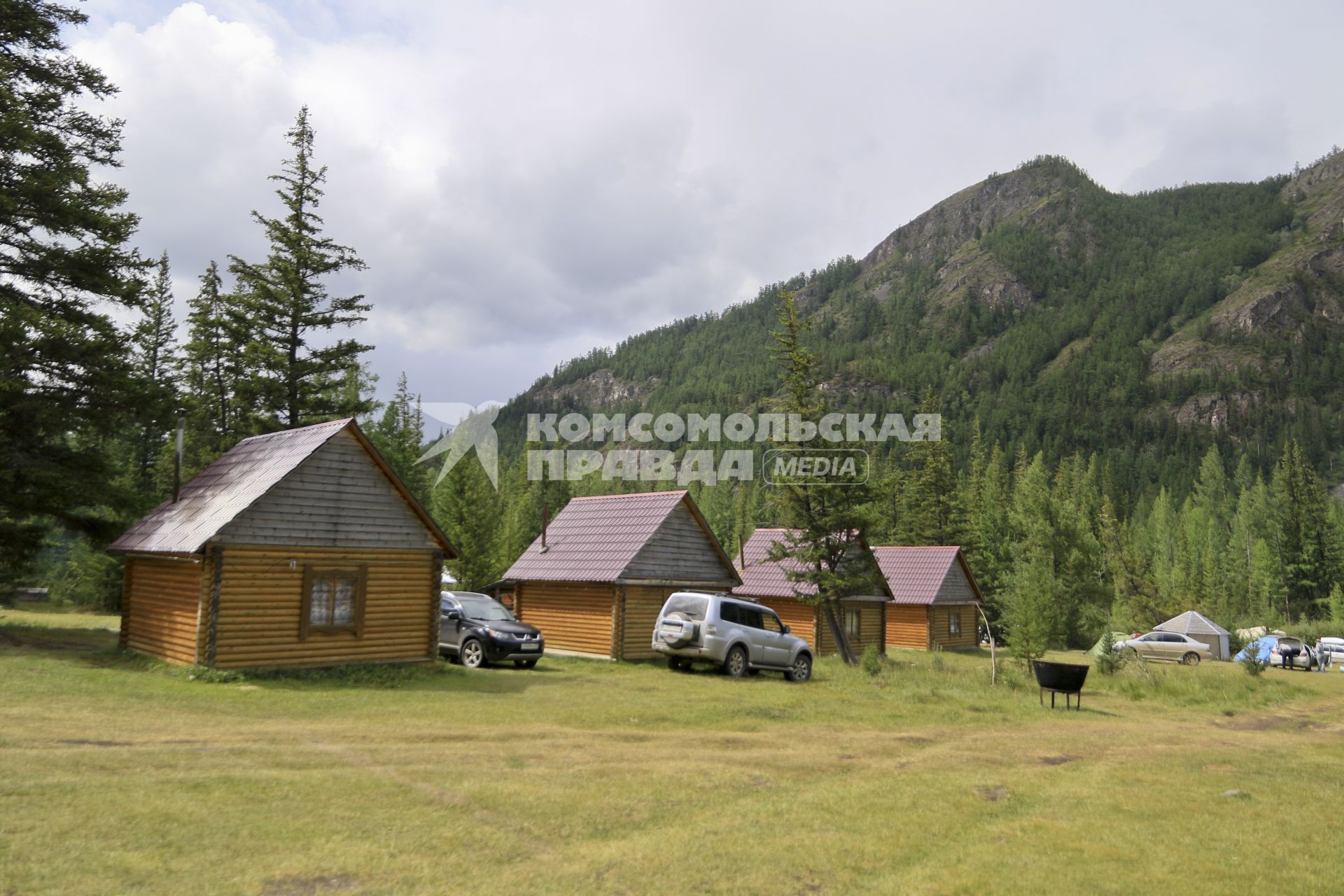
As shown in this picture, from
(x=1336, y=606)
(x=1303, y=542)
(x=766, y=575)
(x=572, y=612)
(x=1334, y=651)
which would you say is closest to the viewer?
(x=572, y=612)

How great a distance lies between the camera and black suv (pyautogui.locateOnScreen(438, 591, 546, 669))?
74.3 feet

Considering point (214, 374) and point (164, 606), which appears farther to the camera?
point (214, 374)

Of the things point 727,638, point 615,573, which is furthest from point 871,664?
point 615,573

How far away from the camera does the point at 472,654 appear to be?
74.8ft

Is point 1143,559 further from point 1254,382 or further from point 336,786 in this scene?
point 1254,382

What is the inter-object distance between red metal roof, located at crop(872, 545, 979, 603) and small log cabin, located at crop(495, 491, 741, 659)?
16979 millimetres

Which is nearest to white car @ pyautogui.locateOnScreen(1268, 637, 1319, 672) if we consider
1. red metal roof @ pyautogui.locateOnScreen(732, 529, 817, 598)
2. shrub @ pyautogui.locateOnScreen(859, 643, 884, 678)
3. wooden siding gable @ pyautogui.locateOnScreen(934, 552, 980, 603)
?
wooden siding gable @ pyautogui.locateOnScreen(934, 552, 980, 603)

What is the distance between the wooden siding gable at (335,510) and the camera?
1847 cm

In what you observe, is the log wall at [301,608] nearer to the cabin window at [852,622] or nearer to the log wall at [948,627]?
the cabin window at [852,622]

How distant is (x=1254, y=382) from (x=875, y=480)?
201928 millimetres

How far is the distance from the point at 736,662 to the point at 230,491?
13749 mm

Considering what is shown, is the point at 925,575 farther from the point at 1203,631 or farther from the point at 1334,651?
the point at 1334,651

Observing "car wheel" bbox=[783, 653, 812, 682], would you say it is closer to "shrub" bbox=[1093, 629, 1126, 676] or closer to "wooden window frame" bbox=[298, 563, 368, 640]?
"shrub" bbox=[1093, 629, 1126, 676]

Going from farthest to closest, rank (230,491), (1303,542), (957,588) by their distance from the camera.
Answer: (1303,542) → (957,588) → (230,491)
